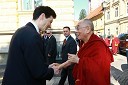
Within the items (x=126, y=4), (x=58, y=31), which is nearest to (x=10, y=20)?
(x=58, y=31)

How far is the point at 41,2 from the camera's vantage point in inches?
573

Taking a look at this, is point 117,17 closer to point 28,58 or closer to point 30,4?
point 30,4

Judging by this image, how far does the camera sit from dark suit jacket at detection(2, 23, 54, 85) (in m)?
3.45

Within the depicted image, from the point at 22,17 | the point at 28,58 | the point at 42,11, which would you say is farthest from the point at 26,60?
the point at 22,17

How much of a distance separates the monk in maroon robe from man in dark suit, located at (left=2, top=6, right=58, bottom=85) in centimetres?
78

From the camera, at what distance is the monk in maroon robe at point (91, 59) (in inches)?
166

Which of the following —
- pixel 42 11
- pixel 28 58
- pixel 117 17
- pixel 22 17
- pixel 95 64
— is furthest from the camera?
pixel 117 17

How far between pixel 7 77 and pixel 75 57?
3.74ft

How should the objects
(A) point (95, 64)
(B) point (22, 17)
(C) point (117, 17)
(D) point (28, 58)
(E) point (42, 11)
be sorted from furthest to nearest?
1. (C) point (117, 17)
2. (B) point (22, 17)
3. (A) point (95, 64)
4. (E) point (42, 11)
5. (D) point (28, 58)

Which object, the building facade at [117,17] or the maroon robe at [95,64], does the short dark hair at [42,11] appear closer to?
the maroon robe at [95,64]

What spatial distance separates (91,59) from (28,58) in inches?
44.0

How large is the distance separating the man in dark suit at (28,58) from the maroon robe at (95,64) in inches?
30.8

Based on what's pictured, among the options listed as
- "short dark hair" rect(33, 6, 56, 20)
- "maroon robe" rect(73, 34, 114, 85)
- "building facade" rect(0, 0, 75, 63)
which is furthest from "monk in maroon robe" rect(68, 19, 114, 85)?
"building facade" rect(0, 0, 75, 63)

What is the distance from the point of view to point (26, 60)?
137 inches
